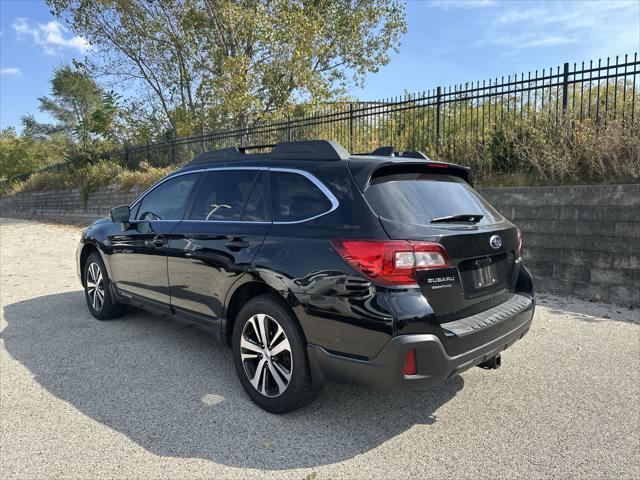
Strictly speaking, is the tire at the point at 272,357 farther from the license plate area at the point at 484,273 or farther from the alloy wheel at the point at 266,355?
the license plate area at the point at 484,273

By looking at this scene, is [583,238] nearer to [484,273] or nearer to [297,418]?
[484,273]

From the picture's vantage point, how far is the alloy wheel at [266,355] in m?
3.01

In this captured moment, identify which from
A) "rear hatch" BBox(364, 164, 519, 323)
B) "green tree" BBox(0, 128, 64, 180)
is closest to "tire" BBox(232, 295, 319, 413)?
"rear hatch" BBox(364, 164, 519, 323)

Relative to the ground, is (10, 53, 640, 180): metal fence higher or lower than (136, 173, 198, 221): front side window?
higher

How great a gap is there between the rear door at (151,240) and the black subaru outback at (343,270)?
0.63ft

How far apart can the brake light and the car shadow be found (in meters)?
0.60

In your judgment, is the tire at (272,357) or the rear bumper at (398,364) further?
the tire at (272,357)

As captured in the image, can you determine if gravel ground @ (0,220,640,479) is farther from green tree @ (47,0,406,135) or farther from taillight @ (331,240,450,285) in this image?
green tree @ (47,0,406,135)

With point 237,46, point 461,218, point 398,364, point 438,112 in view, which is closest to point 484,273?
point 461,218

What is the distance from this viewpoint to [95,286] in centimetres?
536

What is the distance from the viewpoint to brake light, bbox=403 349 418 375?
2.47m

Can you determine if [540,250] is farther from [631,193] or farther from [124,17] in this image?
[124,17]

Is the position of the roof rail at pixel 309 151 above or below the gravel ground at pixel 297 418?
above

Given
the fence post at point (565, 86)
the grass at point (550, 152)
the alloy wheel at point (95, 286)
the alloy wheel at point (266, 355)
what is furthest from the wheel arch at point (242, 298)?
the fence post at point (565, 86)
